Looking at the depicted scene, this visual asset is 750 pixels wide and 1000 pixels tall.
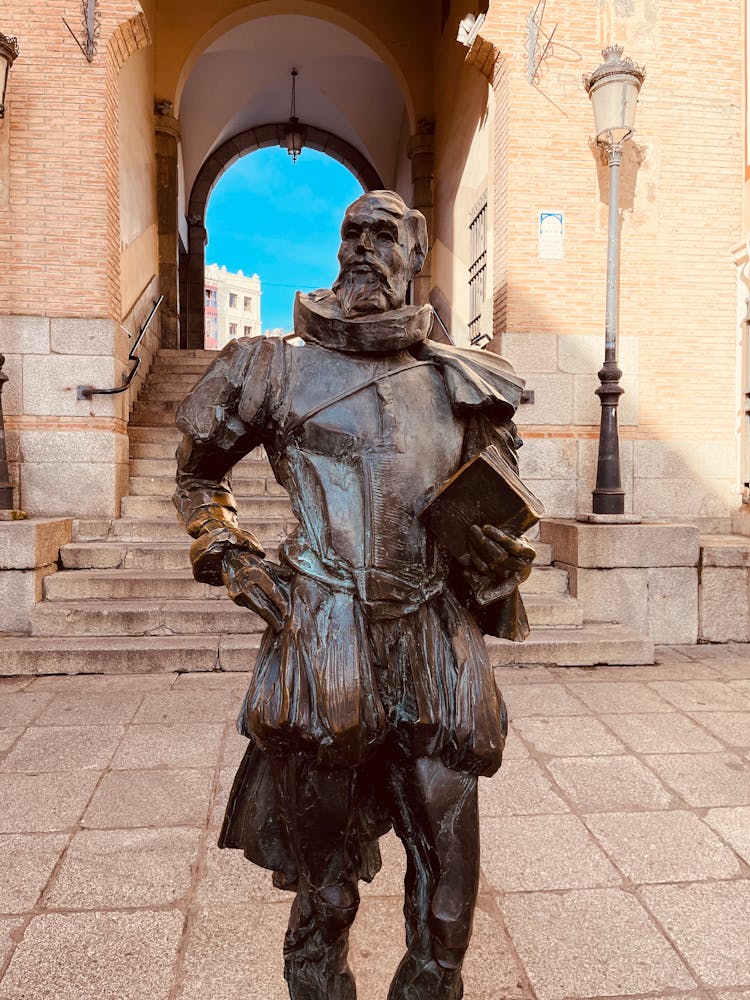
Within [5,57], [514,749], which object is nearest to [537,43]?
[5,57]

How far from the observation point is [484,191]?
845 cm

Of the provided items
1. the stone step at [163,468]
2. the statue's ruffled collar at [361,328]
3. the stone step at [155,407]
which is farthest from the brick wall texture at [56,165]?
the statue's ruffled collar at [361,328]

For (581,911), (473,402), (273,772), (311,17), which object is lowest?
(581,911)

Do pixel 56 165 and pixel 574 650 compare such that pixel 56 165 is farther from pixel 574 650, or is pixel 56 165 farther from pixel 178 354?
pixel 574 650

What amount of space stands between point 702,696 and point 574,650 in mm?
920

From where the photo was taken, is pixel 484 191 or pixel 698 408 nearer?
pixel 698 408

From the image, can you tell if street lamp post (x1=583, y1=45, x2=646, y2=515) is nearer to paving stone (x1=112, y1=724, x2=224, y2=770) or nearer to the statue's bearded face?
paving stone (x1=112, y1=724, x2=224, y2=770)

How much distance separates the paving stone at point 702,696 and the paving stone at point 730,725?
0.08 m

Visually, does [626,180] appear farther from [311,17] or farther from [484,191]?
[311,17]

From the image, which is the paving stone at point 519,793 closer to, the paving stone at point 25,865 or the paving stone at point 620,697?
the paving stone at point 620,697

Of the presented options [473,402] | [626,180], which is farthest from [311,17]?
[473,402]

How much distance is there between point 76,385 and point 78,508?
1091mm

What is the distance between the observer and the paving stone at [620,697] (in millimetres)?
4387

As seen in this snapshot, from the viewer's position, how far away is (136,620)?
209 inches
